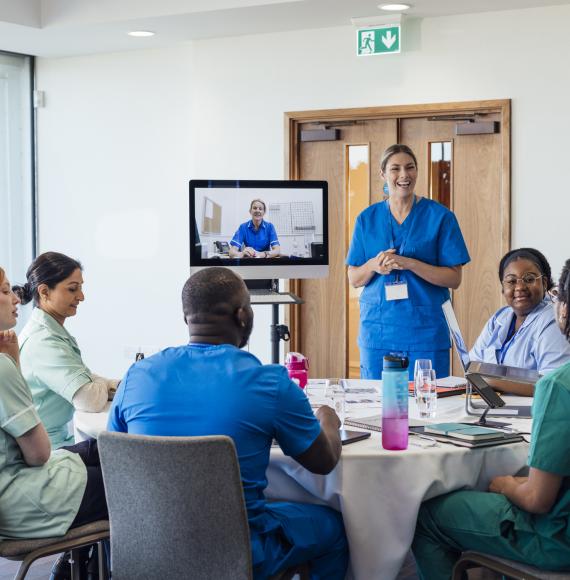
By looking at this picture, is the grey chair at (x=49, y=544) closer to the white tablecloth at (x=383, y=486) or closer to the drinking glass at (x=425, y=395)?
the white tablecloth at (x=383, y=486)

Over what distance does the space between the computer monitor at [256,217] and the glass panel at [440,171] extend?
1.52 m

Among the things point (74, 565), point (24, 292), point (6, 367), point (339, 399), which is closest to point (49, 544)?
point (74, 565)

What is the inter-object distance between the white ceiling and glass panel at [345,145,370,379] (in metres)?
0.79

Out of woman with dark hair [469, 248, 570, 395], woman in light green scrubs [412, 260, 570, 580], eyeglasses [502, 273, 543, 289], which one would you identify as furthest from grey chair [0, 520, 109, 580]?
eyeglasses [502, 273, 543, 289]

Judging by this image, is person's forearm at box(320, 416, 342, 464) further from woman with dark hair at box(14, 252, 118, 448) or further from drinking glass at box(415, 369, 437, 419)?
woman with dark hair at box(14, 252, 118, 448)

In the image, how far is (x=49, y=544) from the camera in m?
2.34

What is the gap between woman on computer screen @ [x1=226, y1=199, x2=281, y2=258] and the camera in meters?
3.95

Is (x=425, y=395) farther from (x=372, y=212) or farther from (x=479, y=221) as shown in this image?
(x=479, y=221)

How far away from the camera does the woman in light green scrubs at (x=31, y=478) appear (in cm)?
225

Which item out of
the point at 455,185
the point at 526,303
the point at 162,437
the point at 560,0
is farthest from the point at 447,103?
the point at 162,437

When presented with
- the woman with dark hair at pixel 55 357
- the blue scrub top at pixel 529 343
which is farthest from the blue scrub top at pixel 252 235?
the blue scrub top at pixel 529 343

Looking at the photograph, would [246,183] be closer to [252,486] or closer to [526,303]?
[526,303]

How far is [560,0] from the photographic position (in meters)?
4.75

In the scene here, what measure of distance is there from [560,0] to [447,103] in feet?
2.63
